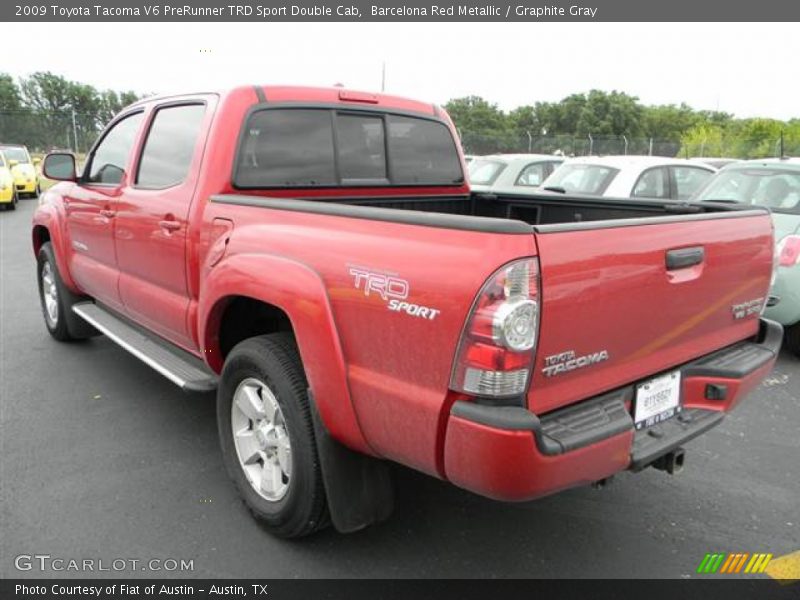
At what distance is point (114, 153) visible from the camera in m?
4.54

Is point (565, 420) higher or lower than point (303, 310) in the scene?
lower

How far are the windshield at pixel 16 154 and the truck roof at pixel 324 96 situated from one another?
55.4ft

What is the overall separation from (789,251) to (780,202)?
0.68m

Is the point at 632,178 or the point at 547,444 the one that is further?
the point at 632,178

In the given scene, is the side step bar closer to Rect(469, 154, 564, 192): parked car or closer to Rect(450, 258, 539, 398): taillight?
Rect(450, 258, 539, 398): taillight

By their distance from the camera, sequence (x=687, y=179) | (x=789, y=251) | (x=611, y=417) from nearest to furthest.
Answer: (x=611, y=417)
(x=789, y=251)
(x=687, y=179)

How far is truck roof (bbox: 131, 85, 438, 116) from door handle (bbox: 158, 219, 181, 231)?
72cm

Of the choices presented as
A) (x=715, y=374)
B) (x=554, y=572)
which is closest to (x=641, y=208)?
(x=715, y=374)

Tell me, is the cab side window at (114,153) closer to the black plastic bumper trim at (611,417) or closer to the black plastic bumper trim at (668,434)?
the black plastic bumper trim at (611,417)

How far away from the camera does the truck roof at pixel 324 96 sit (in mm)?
3387

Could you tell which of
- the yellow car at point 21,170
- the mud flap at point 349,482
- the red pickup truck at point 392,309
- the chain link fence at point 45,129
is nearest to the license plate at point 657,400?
the red pickup truck at point 392,309

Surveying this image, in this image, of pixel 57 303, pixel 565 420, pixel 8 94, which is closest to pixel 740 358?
pixel 565 420

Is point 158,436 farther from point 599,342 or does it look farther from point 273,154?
point 599,342

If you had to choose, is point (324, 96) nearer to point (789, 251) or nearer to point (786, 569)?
point (786, 569)
